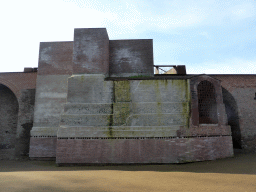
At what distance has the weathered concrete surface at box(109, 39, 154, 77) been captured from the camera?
8.88m

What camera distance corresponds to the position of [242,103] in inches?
394

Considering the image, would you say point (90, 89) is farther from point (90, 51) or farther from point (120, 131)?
point (120, 131)

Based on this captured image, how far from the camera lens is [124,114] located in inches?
280

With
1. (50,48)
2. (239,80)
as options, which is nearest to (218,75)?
A: (239,80)

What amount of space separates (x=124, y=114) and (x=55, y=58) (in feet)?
18.2

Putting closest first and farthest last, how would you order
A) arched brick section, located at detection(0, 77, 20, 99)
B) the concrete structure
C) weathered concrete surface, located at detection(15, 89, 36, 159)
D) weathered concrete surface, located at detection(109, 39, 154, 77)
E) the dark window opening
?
the concrete structure
the dark window opening
weathered concrete surface, located at detection(109, 39, 154, 77)
weathered concrete surface, located at detection(15, 89, 36, 159)
arched brick section, located at detection(0, 77, 20, 99)

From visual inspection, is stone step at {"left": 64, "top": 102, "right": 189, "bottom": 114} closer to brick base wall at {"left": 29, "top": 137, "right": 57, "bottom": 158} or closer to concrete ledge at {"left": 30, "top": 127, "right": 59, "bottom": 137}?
concrete ledge at {"left": 30, "top": 127, "right": 59, "bottom": 137}

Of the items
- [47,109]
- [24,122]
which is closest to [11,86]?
[24,122]

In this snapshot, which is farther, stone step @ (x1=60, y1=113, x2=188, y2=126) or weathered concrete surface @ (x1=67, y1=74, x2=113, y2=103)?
weathered concrete surface @ (x1=67, y1=74, x2=113, y2=103)

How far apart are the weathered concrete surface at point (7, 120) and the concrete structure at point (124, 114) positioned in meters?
2.02

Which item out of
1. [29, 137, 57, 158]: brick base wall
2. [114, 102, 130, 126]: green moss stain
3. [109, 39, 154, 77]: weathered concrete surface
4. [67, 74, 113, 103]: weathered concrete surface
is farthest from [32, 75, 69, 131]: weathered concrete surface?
[114, 102, 130, 126]: green moss stain

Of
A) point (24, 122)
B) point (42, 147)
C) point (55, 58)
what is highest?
point (55, 58)

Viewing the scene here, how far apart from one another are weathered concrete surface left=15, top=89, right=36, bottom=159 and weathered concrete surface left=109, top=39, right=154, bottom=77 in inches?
194

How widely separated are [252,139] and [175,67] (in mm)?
5640
